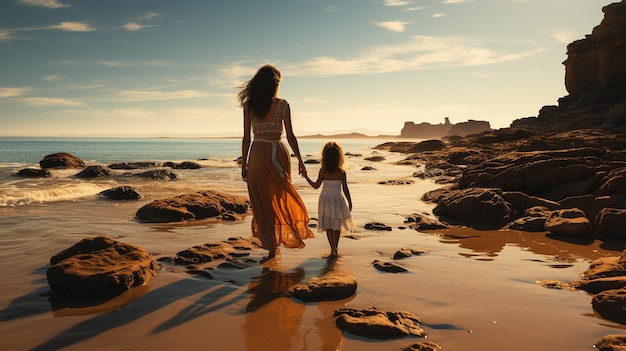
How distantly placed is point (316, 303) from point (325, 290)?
0.53 ft

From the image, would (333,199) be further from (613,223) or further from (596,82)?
(596,82)

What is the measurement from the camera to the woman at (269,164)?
5.54 m

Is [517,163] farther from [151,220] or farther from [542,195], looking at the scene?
[151,220]

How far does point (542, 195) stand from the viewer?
32.8 ft

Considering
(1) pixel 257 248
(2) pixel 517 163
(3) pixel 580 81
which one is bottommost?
(1) pixel 257 248

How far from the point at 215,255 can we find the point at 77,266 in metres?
1.76

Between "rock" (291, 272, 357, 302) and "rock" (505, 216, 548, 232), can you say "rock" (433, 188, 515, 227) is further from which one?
"rock" (291, 272, 357, 302)

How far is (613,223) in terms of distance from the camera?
6.73m

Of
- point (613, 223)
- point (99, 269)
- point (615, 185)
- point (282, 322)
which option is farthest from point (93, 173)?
point (613, 223)

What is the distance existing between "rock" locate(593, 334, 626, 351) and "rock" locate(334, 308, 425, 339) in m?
1.23

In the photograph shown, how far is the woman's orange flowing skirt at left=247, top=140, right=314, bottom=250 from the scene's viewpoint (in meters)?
5.61

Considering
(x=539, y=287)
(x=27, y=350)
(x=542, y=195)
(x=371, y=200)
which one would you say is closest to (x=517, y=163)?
(x=542, y=195)

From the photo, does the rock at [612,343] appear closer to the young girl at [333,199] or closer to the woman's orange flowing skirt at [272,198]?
the young girl at [333,199]

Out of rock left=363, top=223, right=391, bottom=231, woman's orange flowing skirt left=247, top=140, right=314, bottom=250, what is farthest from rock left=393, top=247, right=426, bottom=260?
rock left=363, top=223, right=391, bottom=231
